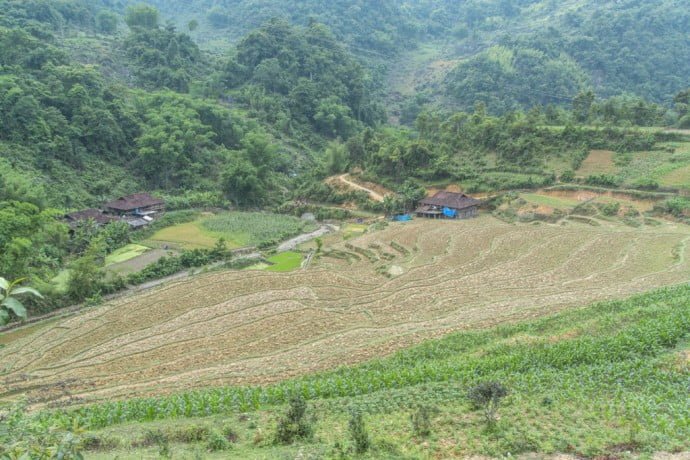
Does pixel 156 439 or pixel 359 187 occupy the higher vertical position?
pixel 156 439

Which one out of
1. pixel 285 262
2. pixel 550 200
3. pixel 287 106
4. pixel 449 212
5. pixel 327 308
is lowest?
pixel 285 262

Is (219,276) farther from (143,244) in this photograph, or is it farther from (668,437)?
(668,437)

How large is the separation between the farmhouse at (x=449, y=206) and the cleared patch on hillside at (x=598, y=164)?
1159 cm

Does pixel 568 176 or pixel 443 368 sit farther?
pixel 568 176

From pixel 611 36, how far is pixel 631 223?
82.0 meters

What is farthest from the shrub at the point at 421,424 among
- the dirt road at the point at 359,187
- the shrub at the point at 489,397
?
the dirt road at the point at 359,187

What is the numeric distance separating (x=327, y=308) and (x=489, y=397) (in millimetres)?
14078

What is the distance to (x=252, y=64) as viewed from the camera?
90000mm

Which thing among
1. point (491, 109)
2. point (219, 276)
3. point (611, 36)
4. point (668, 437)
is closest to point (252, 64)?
point (491, 109)

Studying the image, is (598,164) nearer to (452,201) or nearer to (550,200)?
(550,200)

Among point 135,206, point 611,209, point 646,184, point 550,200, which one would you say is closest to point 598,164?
point 646,184

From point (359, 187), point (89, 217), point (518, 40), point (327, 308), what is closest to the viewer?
point (327, 308)

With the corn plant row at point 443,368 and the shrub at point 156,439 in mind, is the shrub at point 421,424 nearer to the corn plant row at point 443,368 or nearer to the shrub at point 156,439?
the corn plant row at point 443,368

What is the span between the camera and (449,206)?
46812 millimetres
